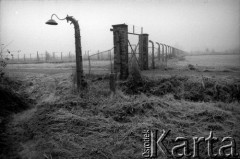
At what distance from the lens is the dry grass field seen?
11.8ft

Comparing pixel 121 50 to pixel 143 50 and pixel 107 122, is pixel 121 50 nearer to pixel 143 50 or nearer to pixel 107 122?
pixel 143 50

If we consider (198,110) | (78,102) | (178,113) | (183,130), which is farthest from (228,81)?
(78,102)

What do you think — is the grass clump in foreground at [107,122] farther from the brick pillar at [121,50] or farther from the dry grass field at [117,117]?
the brick pillar at [121,50]

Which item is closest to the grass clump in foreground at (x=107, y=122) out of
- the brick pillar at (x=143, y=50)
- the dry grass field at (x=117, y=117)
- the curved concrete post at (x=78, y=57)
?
the dry grass field at (x=117, y=117)

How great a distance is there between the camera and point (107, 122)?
185 inches

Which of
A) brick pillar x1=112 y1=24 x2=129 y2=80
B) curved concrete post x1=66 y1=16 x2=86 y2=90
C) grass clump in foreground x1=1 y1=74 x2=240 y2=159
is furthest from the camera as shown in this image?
brick pillar x1=112 y1=24 x2=129 y2=80

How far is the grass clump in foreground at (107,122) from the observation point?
356 centimetres

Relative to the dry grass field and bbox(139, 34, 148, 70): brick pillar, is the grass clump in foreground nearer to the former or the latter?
the dry grass field

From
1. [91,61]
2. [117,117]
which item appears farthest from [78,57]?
[91,61]

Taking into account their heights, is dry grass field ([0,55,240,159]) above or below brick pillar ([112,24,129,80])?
below

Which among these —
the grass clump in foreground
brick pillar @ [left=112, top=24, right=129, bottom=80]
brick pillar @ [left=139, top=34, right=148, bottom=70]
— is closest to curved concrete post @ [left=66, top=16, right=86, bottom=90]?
the grass clump in foreground

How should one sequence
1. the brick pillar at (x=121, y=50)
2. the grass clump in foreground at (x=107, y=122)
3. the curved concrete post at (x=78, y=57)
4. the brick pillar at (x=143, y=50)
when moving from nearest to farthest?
the grass clump in foreground at (x=107, y=122) < the curved concrete post at (x=78, y=57) < the brick pillar at (x=121, y=50) < the brick pillar at (x=143, y=50)

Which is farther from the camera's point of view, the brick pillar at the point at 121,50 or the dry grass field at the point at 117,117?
the brick pillar at the point at 121,50

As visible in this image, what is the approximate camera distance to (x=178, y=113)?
16.6ft
